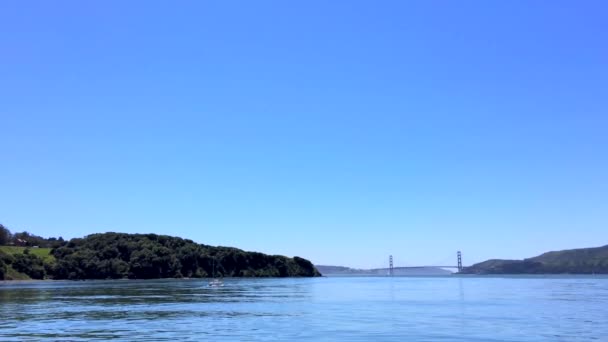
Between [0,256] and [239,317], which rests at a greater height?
[0,256]

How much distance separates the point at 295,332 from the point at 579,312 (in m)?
32.0

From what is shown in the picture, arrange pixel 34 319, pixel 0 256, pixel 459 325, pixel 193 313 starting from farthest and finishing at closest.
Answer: pixel 0 256
pixel 193 313
pixel 34 319
pixel 459 325

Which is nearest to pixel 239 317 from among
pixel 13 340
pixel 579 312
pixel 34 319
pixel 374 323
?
pixel 374 323

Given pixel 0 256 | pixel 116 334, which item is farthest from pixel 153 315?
pixel 0 256

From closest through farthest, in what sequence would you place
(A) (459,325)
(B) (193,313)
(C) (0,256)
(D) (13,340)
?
(D) (13,340) < (A) (459,325) < (B) (193,313) < (C) (0,256)

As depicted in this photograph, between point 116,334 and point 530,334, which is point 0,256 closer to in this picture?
point 116,334

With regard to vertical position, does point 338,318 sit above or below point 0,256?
below

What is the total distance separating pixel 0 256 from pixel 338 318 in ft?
579

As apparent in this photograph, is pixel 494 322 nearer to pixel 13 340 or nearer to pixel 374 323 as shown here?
pixel 374 323

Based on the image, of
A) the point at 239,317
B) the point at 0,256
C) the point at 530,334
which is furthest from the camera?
the point at 0,256

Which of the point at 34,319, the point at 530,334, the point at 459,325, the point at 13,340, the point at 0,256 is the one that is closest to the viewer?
the point at 13,340

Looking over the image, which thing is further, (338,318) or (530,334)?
(338,318)

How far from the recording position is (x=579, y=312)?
190 feet

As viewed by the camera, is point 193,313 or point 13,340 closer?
point 13,340
